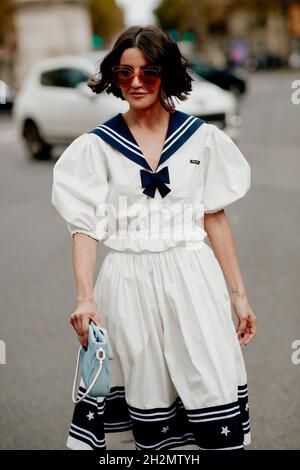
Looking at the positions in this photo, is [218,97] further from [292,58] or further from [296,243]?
[292,58]

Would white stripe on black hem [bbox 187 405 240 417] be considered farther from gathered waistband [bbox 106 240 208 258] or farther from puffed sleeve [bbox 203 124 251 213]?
puffed sleeve [bbox 203 124 251 213]

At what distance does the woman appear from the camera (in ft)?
8.15

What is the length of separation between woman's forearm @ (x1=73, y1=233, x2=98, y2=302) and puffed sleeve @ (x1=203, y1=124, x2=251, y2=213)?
16.1 inches

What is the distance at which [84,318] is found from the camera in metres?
2.38

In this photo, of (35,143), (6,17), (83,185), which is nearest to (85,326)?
(83,185)

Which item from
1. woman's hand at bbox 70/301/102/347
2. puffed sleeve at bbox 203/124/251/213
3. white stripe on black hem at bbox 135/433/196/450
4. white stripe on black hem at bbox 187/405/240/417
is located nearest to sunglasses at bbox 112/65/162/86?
puffed sleeve at bbox 203/124/251/213

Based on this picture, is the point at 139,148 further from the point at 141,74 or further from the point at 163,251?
the point at 163,251

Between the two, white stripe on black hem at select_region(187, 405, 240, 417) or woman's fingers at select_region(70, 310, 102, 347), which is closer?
woman's fingers at select_region(70, 310, 102, 347)

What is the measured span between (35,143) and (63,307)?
958 cm

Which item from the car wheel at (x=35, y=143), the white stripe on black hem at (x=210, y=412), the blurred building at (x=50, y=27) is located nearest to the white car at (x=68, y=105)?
the car wheel at (x=35, y=143)

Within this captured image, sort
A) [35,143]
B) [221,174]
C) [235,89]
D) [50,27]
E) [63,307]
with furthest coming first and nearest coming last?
[50,27] → [235,89] → [35,143] → [63,307] → [221,174]

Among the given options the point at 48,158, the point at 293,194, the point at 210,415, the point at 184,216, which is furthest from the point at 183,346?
the point at 48,158

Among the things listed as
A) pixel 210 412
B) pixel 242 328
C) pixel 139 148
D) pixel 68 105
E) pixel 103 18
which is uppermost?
pixel 139 148

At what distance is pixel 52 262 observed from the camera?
7289 millimetres
